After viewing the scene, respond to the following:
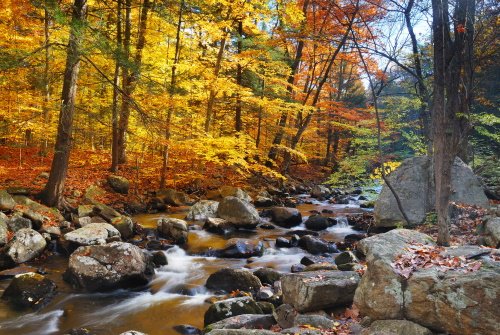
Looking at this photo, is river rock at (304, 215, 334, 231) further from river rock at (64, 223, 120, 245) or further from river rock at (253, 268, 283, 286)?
river rock at (64, 223, 120, 245)

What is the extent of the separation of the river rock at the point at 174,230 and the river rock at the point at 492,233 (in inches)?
295

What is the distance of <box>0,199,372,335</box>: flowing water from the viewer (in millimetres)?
6113

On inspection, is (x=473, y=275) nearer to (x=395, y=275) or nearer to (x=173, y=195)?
(x=395, y=275)

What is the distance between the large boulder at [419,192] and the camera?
10.2 metres

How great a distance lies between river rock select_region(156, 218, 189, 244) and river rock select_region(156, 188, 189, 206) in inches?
134

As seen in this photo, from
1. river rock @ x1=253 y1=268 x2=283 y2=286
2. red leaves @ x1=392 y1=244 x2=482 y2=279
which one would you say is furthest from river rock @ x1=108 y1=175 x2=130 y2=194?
red leaves @ x1=392 y1=244 x2=482 y2=279

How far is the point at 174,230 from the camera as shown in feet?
34.5

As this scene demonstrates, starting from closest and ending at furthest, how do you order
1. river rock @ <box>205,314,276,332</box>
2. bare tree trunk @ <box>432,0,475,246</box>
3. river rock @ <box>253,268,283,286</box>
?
1. river rock @ <box>205,314,276,332</box>
2. bare tree trunk @ <box>432,0,475,246</box>
3. river rock @ <box>253,268,283,286</box>

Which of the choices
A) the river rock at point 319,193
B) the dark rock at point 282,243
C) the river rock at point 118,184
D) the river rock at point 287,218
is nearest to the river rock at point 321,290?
→ the dark rock at point 282,243

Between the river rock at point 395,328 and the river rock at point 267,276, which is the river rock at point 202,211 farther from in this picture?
the river rock at point 395,328

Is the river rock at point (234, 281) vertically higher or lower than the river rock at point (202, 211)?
lower

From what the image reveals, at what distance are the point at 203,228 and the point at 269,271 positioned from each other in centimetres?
422

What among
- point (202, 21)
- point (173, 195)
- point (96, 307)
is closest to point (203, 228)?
point (173, 195)

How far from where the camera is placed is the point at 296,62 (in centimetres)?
1884
